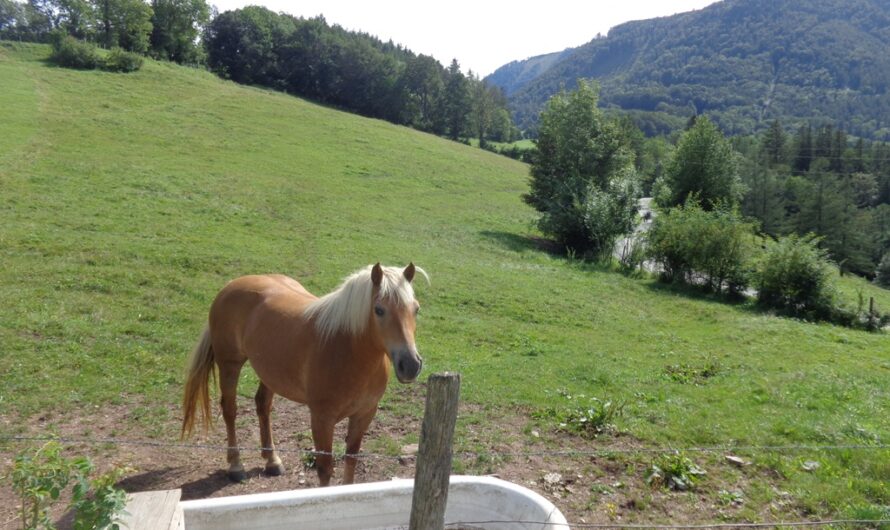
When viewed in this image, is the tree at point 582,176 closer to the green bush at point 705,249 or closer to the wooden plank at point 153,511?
the green bush at point 705,249

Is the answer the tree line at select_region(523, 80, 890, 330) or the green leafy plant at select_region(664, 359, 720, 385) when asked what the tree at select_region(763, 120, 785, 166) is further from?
the green leafy plant at select_region(664, 359, 720, 385)

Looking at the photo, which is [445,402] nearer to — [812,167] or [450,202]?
[450,202]

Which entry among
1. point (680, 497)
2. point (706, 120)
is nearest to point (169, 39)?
point (706, 120)

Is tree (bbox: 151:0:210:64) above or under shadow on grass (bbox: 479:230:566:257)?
above

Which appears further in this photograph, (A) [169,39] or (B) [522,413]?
(A) [169,39]

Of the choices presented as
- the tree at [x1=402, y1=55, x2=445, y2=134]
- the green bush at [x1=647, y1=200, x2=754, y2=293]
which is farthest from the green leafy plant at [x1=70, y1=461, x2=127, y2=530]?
the tree at [x1=402, y1=55, x2=445, y2=134]

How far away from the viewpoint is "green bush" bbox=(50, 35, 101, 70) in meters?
47.3

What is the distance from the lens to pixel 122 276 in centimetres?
1323

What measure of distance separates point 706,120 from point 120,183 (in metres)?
37.5

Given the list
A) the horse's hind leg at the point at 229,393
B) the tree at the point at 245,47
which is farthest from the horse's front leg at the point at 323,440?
the tree at the point at 245,47

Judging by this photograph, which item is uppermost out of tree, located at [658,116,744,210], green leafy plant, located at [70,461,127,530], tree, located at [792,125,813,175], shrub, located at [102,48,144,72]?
tree, located at [792,125,813,175]

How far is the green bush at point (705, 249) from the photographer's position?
24516mm

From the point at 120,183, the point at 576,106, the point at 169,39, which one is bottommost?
the point at 120,183

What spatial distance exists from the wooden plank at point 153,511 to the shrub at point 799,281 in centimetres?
2387
